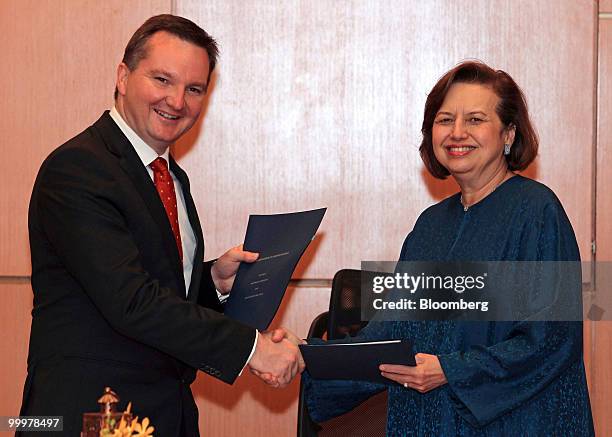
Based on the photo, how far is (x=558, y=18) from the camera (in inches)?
144

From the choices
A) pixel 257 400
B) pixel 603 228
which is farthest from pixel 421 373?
pixel 603 228

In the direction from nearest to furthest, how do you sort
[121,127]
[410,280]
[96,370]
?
[96,370] → [121,127] → [410,280]

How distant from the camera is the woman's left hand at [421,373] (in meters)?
2.41

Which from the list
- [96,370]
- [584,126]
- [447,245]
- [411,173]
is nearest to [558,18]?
[584,126]


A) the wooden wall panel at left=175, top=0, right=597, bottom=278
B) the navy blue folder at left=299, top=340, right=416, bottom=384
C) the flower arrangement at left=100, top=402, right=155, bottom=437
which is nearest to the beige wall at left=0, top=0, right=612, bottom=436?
the wooden wall panel at left=175, top=0, right=597, bottom=278

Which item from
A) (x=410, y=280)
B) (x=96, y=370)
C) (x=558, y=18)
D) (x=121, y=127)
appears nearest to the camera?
(x=96, y=370)

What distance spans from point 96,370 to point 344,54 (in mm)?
1952

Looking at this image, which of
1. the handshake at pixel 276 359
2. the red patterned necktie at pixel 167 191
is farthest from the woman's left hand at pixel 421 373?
the red patterned necktie at pixel 167 191

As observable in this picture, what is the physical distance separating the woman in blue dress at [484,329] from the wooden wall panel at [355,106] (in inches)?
34.8

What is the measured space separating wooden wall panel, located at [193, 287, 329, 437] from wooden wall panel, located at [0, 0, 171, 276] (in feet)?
3.31

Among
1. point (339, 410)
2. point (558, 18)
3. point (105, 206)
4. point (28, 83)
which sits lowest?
point (339, 410)

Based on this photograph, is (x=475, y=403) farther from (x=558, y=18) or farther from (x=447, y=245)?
Result: (x=558, y=18)

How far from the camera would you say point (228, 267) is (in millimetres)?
2877

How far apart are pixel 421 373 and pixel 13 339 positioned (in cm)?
216
